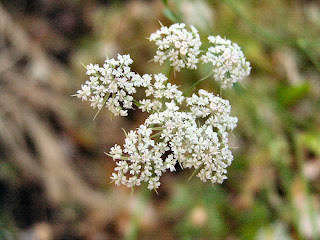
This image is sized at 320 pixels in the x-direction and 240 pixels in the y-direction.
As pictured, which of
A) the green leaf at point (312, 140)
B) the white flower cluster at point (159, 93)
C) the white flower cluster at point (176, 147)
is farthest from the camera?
the green leaf at point (312, 140)

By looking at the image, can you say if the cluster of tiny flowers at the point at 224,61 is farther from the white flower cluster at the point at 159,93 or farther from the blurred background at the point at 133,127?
the blurred background at the point at 133,127

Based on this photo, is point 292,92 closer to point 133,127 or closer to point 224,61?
point 224,61

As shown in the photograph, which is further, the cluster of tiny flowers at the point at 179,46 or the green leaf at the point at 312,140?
the green leaf at the point at 312,140

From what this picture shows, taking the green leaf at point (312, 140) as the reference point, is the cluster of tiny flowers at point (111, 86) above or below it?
below

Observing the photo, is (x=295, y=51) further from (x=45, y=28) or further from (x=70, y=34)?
(x=45, y=28)

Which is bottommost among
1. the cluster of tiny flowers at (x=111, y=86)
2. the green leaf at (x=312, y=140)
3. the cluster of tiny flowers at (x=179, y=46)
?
the cluster of tiny flowers at (x=111, y=86)

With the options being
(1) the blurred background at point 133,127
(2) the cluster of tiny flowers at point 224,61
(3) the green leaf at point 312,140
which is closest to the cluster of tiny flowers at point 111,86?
(2) the cluster of tiny flowers at point 224,61

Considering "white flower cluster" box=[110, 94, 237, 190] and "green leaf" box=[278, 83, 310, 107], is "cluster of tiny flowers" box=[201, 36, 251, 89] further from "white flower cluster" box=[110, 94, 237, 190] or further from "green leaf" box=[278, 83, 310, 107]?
"green leaf" box=[278, 83, 310, 107]

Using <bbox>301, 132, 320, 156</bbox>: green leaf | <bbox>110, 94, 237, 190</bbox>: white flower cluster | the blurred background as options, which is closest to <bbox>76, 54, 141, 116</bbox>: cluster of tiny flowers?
<bbox>110, 94, 237, 190</bbox>: white flower cluster

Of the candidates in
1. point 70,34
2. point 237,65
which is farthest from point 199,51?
point 70,34
